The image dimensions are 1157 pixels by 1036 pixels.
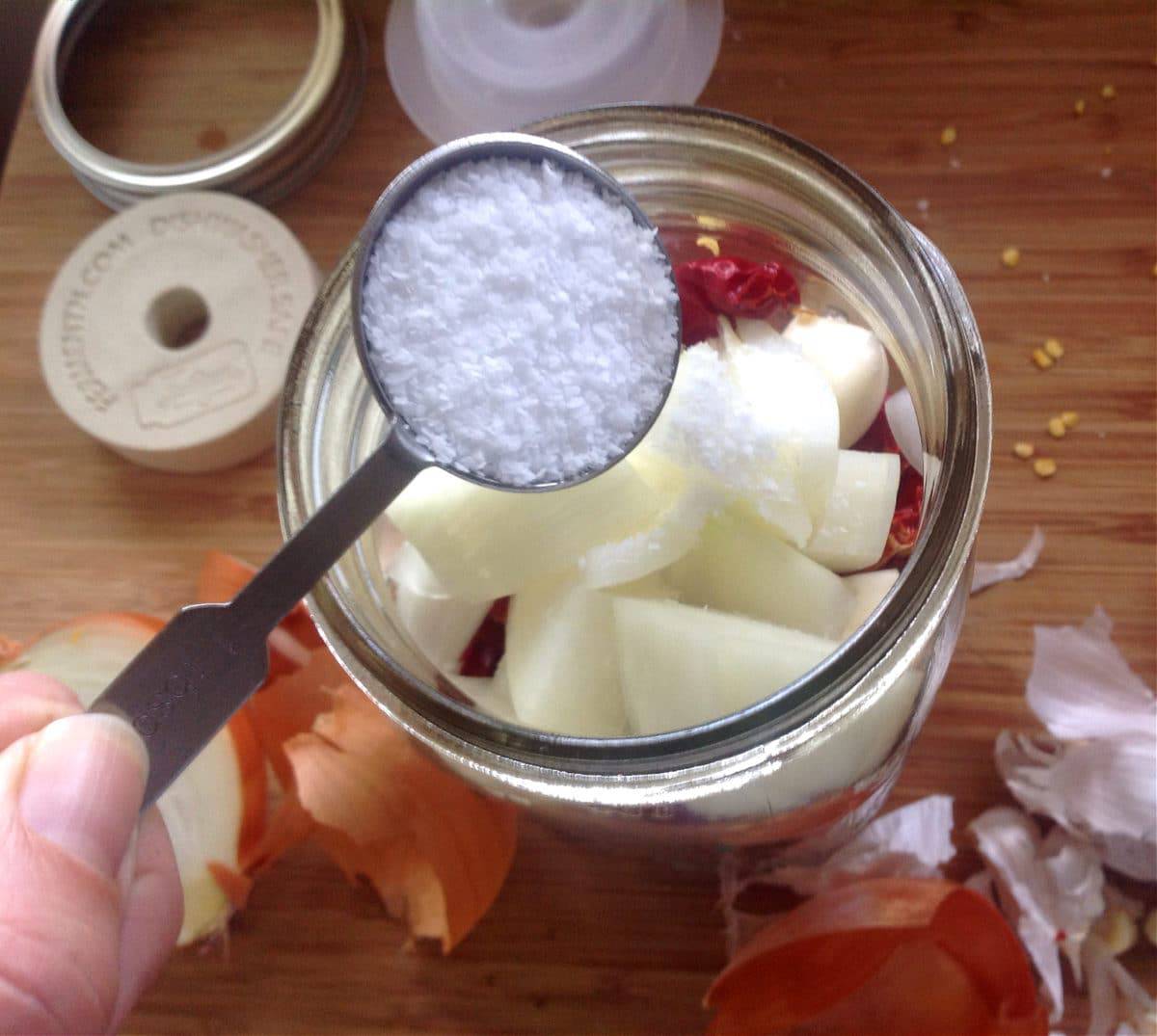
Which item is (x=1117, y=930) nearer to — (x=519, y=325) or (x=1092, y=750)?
(x=1092, y=750)

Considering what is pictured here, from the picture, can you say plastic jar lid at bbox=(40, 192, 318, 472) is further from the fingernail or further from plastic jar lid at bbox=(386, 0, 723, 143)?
the fingernail

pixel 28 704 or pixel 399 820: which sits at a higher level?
pixel 28 704

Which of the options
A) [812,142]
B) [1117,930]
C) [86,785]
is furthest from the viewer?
[812,142]

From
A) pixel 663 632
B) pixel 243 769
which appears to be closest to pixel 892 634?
pixel 663 632

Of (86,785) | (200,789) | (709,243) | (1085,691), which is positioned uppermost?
(709,243)

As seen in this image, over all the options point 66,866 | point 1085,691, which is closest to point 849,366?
point 1085,691

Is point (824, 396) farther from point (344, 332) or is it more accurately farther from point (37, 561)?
point (37, 561)

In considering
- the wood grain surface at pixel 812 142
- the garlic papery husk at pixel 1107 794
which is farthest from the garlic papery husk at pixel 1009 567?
the garlic papery husk at pixel 1107 794
